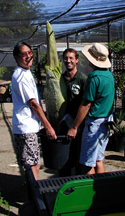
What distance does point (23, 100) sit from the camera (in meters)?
2.76

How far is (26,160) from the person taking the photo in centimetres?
283

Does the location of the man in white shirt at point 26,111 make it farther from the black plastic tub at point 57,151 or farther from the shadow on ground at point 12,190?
the shadow on ground at point 12,190

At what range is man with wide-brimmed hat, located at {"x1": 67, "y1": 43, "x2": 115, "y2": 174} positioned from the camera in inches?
109

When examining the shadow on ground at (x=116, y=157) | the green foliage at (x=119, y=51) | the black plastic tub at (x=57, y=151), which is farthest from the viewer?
the green foliage at (x=119, y=51)

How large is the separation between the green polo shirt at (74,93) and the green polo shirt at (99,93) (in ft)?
0.91

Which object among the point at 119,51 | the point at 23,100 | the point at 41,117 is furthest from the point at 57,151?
the point at 119,51

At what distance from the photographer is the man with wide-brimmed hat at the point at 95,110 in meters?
2.78

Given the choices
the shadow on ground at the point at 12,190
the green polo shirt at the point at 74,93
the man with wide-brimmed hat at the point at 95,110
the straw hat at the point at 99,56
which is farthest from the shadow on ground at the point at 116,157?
the straw hat at the point at 99,56

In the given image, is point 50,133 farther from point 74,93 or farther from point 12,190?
point 12,190

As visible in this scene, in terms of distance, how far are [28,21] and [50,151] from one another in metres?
4.58

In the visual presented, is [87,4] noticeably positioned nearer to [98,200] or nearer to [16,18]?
[16,18]

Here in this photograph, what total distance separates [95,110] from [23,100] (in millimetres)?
782

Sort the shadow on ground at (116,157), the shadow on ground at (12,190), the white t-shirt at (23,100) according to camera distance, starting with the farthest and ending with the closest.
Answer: the shadow on ground at (116,157) < the shadow on ground at (12,190) < the white t-shirt at (23,100)

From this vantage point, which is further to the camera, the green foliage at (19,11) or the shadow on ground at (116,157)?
the green foliage at (19,11)
